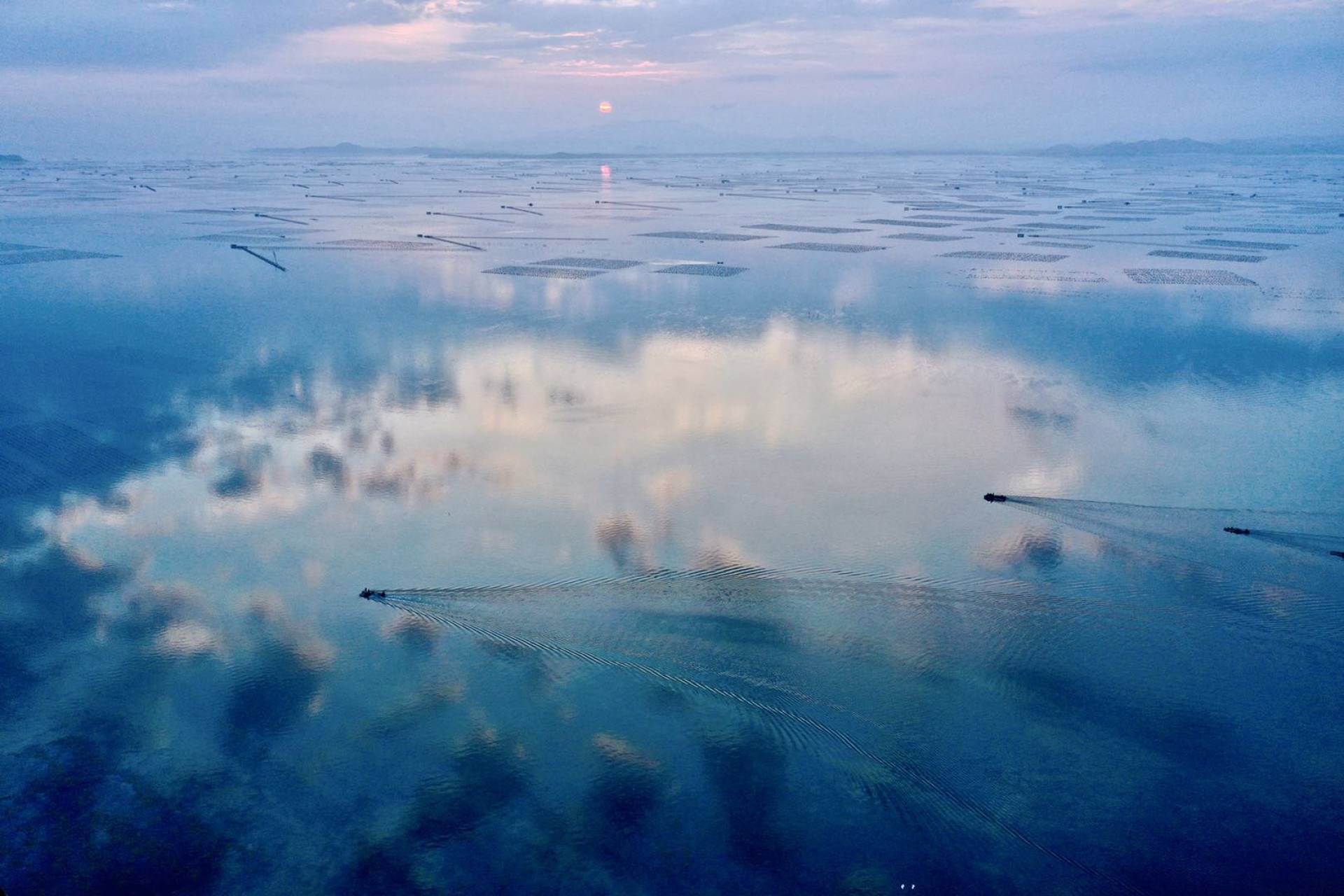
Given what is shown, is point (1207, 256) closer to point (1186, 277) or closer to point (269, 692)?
point (1186, 277)

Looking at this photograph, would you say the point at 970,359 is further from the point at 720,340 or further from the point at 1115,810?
the point at 1115,810

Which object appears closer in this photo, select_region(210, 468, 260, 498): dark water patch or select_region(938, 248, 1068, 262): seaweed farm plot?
select_region(210, 468, 260, 498): dark water patch

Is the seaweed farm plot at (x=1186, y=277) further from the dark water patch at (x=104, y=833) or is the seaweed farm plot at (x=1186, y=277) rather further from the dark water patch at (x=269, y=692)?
the dark water patch at (x=104, y=833)

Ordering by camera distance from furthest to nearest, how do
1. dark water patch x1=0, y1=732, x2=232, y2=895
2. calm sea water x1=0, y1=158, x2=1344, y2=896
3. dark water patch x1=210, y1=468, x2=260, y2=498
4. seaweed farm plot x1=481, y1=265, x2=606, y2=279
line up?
1. seaweed farm plot x1=481, y1=265, x2=606, y2=279
2. dark water patch x1=210, y1=468, x2=260, y2=498
3. calm sea water x1=0, y1=158, x2=1344, y2=896
4. dark water patch x1=0, y1=732, x2=232, y2=895

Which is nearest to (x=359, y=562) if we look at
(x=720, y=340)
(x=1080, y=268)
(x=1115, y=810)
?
(x=1115, y=810)

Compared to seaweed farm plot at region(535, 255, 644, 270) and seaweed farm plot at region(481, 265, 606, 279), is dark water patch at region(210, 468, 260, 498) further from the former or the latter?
seaweed farm plot at region(535, 255, 644, 270)

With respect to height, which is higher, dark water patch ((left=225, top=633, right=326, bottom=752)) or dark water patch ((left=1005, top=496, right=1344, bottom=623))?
dark water patch ((left=1005, top=496, right=1344, bottom=623))

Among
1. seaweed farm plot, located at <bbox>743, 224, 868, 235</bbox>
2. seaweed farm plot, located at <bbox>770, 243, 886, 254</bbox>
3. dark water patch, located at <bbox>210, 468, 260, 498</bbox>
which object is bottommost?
dark water patch, located at <bbox>210, 468, 260, 498</bbox>

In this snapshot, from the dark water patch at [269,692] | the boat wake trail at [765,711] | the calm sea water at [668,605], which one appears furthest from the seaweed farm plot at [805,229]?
the dark water patch at [269,692]

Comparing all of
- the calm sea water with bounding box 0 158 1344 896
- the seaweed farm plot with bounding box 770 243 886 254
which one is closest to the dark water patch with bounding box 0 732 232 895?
the calm sea water with bounding box 0 158 1344 896
